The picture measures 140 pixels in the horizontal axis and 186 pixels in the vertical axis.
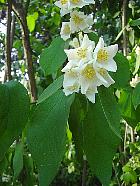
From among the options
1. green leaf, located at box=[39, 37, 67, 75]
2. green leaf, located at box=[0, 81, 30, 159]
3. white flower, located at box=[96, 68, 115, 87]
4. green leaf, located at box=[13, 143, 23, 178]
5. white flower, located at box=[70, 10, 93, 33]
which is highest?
white flower, located at box=[70, 10, 93, 33]

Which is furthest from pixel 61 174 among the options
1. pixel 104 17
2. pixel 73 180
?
pixel 104 17

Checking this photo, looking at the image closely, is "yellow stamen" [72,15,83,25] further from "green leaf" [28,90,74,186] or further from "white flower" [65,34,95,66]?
"green leaf" [28,90,74,186]

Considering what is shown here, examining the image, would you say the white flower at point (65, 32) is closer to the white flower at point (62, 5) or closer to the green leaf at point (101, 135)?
the white flower at point (62, 5)

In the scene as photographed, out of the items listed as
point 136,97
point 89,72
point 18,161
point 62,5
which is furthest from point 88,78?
point 18,161

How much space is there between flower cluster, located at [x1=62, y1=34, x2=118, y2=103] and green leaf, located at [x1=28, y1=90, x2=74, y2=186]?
0.13ft

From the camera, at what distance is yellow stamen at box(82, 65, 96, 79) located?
2.42ft

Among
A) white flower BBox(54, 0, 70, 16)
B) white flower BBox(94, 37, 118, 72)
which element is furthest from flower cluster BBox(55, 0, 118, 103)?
white flower BBox(54, 0, 70, 16)

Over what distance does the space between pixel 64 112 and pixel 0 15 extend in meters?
2.72

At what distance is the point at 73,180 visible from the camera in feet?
13.6

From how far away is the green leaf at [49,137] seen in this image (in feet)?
2.25

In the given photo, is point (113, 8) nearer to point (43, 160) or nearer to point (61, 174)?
point (43, 160)

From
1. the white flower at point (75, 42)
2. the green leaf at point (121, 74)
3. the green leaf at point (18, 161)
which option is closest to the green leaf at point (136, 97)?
the green leaf at point (121, 74)

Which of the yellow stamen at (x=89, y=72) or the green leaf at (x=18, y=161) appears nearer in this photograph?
the yellow stamen at (x=89, y=72)

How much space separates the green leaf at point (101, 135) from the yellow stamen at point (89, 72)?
0.13 feet
